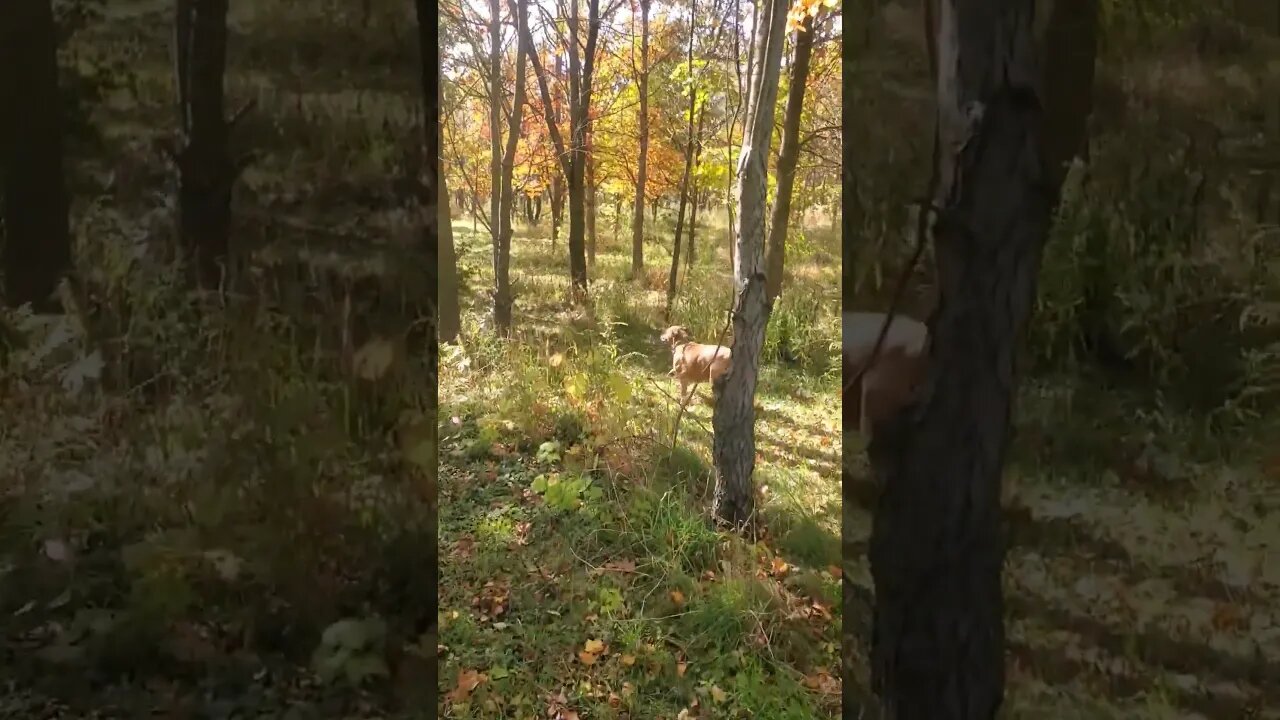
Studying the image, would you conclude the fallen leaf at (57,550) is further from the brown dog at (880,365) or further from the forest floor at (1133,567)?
the forest floor at (1133,567)

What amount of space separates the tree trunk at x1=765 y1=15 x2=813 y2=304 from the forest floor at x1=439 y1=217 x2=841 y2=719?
0.92 metres

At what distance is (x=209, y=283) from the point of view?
5.74ft

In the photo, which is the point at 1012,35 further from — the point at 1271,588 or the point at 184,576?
the point at 184,576

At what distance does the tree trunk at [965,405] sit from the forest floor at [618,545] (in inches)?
48.6

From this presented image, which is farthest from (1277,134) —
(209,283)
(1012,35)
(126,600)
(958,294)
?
(126,600)

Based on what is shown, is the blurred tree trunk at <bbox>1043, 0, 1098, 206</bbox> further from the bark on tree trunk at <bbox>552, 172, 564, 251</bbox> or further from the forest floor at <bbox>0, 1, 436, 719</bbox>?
the bark on tree trunk at <bbox>552, 172, 564, 251</bbox>

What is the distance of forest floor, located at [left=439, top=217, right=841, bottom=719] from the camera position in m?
2.94

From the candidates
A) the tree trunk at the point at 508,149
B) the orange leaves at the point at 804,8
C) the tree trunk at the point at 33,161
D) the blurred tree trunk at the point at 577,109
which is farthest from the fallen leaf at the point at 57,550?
the blurred tree trunk at the point at 577,109

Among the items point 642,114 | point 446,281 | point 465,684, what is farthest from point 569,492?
point 642,114

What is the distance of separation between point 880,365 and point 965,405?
0.17 m

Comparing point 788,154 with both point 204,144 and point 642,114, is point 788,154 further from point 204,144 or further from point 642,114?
point 204,144

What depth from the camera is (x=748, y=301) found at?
3.74 m

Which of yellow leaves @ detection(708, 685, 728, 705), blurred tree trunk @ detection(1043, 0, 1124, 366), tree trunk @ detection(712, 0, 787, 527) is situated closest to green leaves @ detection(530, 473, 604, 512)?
tree trunk @ detection(712, 0, 787, 527)

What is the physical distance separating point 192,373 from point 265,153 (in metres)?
0.49
